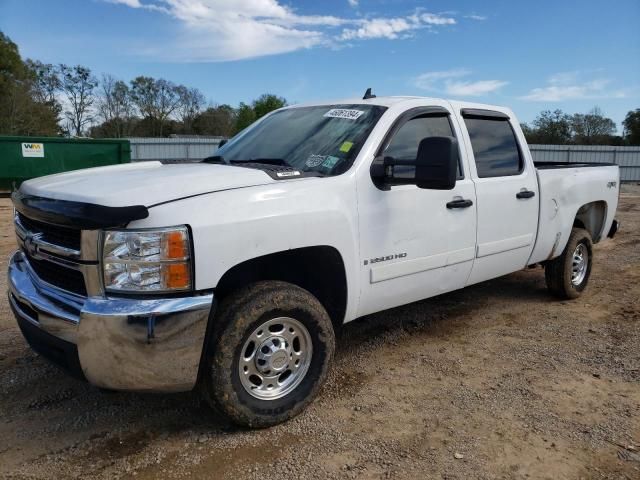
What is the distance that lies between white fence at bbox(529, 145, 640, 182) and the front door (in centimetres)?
2461

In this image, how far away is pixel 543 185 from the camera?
478cm

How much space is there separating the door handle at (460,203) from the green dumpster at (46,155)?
1279 centimetres

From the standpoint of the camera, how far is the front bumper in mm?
2445

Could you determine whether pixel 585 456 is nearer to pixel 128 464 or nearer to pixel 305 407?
pixel 305 407

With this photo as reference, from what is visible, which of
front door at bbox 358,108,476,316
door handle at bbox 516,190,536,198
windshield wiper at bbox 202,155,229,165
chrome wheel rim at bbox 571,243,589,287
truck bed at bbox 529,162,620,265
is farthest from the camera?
chrome wheel rim at bbox 571,243,589,287

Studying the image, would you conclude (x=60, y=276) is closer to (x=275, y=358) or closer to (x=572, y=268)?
(x=275, y=358)

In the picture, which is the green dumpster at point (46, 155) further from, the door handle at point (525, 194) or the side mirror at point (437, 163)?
the side mirror at point (437, 163)

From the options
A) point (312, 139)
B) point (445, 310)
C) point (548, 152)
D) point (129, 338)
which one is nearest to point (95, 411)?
point (129, 338)

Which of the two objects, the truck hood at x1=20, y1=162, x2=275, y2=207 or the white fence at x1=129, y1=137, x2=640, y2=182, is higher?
the white fence at x1=129, y1=137, x2=640, y2=182

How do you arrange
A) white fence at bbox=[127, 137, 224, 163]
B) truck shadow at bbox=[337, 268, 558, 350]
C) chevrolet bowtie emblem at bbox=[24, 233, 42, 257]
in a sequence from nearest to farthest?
chevrolet bowtie emblem at bbox=[24, 233, 42, 257] < truck shadow at bbox=[337, 268, 558, 350] < white fence at bbox=[127, 137, 224, 163]

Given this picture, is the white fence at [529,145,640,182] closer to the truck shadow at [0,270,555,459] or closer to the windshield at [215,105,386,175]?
the windshield at [215,105,386,175]

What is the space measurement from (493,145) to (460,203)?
943 millimetres

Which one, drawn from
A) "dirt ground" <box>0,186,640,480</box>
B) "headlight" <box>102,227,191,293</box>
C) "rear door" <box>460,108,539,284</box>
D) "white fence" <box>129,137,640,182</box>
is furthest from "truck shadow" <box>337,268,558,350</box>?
"white fence" <box>129,137,640,182</box>

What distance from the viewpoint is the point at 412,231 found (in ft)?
11.6
